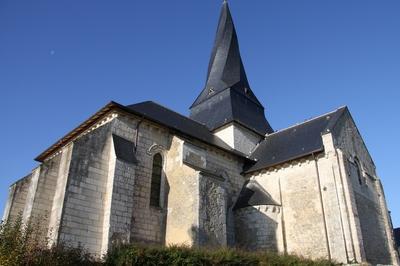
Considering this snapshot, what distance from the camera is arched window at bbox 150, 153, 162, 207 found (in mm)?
12086

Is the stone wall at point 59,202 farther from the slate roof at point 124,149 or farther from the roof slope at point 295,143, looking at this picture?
the roof slope at point 295,143

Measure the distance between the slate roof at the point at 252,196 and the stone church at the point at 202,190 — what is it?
5 centimetres

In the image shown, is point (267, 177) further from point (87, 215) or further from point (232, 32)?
point (232, 32)

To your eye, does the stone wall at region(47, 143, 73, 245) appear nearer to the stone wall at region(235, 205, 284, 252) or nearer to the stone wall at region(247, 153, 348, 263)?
the stone wall at region(235, 205, 284, 252)

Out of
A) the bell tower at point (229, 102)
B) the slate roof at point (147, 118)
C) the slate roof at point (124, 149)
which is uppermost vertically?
the bell tower at point (229, 102)

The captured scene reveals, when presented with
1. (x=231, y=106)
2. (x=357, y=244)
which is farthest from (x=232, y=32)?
(x=357, y=244)

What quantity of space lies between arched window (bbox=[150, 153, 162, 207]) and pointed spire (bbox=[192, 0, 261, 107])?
885 cm

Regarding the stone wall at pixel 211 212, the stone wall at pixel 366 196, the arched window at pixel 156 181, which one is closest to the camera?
the stone wall at pixel 211 212

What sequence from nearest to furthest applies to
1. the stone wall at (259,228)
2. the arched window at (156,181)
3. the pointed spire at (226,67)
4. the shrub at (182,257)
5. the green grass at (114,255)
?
1. the green grass at (114,255)
2. the shrub at (182,257)
3. the arched window at (156,181)
4. the stone wall at (259,228)
5. the pointed spire at (226,67)

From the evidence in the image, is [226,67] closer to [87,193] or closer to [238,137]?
[238,137]

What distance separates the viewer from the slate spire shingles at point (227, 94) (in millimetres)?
19312

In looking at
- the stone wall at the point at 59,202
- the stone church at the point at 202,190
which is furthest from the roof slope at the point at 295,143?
the stone wall at the point at 59,202

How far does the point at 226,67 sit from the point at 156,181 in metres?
11.4

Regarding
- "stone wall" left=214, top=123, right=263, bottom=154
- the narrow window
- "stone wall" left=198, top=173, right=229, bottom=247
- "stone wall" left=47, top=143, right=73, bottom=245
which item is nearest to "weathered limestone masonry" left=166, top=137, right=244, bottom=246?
"stone wall" left=198, top=173, right=229, bottom=247
